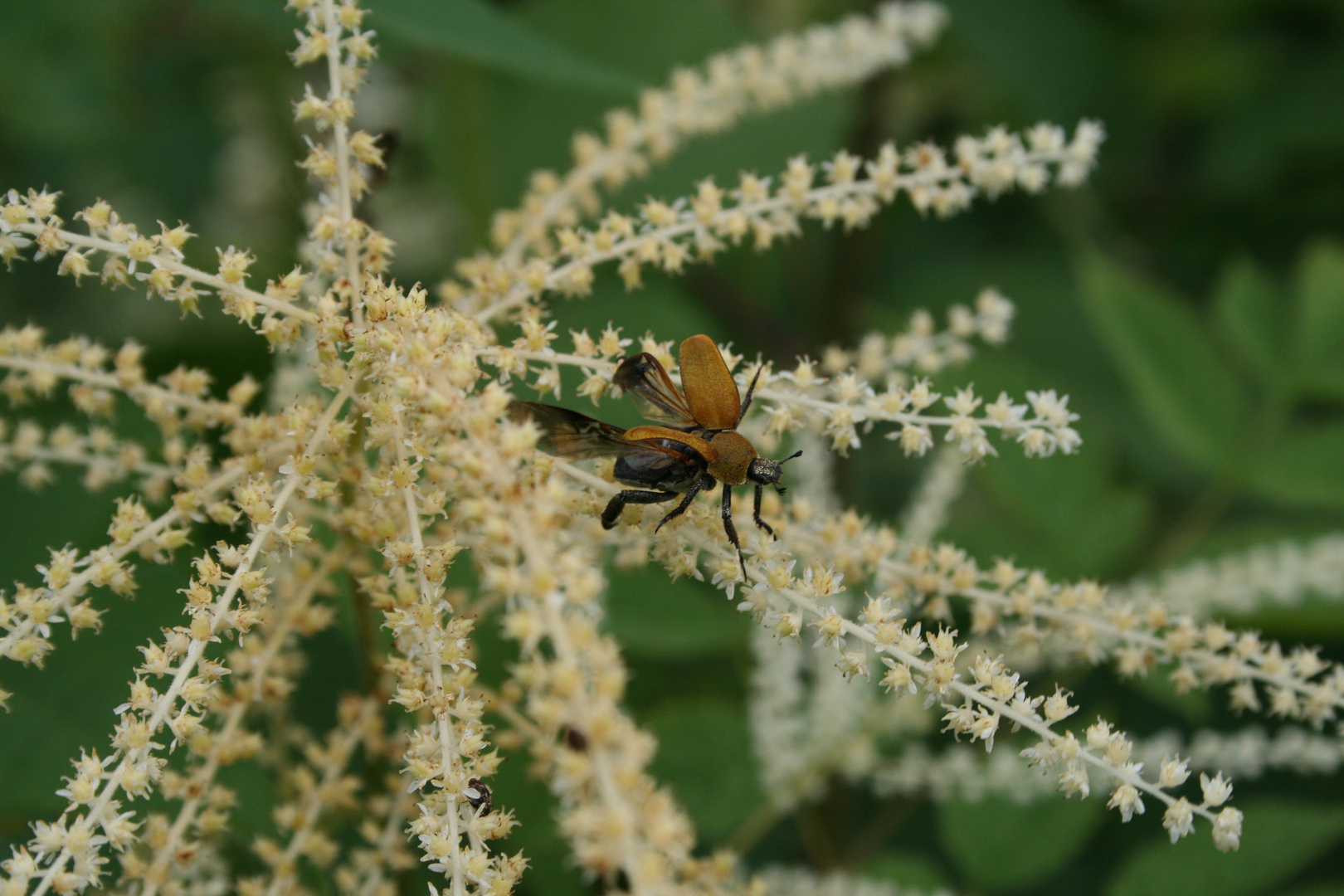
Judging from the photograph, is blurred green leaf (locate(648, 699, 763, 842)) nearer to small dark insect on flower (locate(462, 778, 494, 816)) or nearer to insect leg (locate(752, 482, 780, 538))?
insect leg (locate(752, 482, 780, 538))

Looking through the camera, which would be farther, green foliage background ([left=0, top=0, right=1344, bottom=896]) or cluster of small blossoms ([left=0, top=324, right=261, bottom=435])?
green foliage background ([left=0, top=0, right=1344, bottom=896])

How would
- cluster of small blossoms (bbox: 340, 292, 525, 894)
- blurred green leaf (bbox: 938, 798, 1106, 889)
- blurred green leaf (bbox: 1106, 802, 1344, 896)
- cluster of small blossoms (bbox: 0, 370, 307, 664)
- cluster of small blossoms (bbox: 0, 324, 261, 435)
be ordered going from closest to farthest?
cluster of small blossoms (bbox: 340, 292, 525, 894) → cluster of small blossoms (bbox: 0, 370, 307, 664) → cluster of small blossoms (bbox: 0, 324, 261, 435) → blurred green leaf (bbox: 1106, 802, 1344, 896) → blurred green leaf (bbox: 938, 798, 1106, 889)

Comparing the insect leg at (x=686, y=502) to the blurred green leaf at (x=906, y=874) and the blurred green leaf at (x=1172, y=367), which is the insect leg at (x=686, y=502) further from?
the blurred green leaf at (x=1172, y=367)

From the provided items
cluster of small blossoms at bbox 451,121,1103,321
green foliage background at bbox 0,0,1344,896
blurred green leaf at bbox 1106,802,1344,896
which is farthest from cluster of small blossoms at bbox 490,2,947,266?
blurred green leaf at bbox 1106,802,1344,896

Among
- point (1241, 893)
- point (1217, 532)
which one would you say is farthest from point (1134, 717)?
point (1241, 893)

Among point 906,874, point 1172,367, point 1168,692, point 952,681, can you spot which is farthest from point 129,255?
point 1172,367

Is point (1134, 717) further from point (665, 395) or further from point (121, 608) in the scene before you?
point (121, 608)
